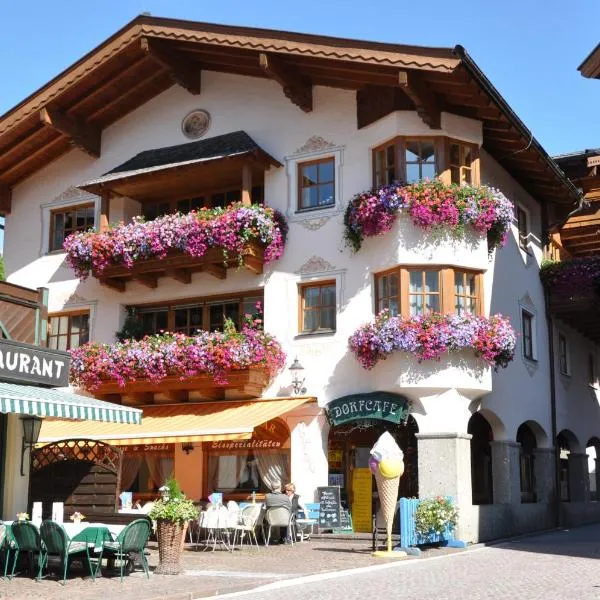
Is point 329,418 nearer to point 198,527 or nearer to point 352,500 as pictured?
point 352,500

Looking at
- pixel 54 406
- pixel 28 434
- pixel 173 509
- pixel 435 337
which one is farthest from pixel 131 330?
pixel 173 509

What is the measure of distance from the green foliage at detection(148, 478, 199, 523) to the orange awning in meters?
5.26

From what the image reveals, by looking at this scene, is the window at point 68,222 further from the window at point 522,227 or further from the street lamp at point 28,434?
the window at point 522,227

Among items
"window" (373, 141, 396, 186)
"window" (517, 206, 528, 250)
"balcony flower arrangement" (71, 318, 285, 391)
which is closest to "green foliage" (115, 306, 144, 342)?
"balcony flower arrangement" (71, 318, 285, 391)

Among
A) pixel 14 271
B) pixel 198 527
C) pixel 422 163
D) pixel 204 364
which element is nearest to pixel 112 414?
pixel 198 527

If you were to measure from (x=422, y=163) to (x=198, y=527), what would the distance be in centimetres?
893

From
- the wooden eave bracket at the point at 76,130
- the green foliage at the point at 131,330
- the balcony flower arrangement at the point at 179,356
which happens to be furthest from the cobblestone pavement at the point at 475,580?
the wooden eave bracket at the point at 76,130

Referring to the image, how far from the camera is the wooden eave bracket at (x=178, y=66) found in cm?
2267

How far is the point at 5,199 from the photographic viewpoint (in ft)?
87.6

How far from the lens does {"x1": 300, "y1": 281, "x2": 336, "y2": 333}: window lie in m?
21.5

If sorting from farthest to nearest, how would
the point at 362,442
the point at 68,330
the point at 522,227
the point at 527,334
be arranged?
the point at 68,330, the point at 522,227, the point at 527,334, the point at 362,442

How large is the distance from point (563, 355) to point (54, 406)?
16.7 meters

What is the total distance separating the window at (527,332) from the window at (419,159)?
498cm

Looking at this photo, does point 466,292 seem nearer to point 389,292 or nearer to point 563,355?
point 389,292
